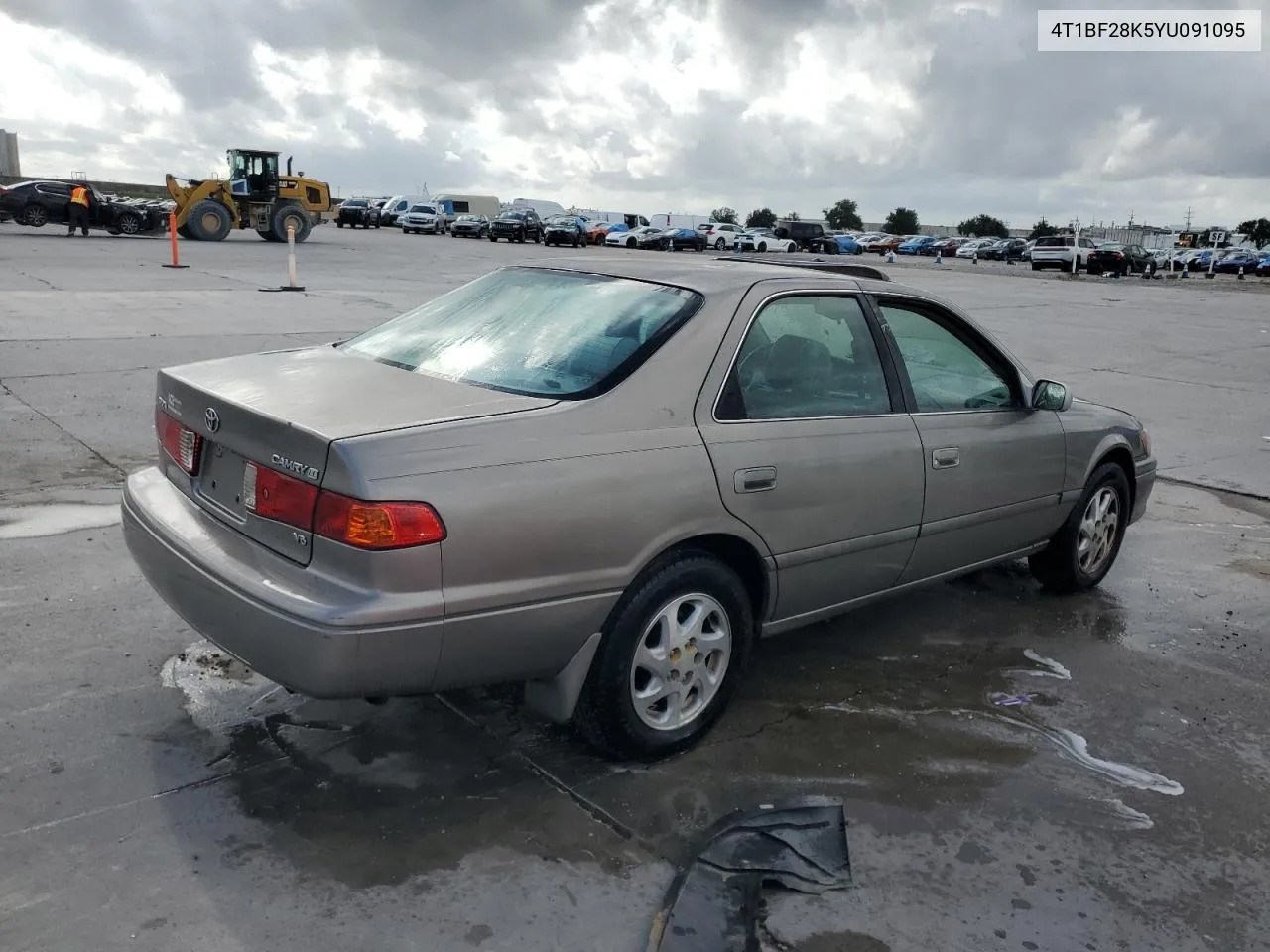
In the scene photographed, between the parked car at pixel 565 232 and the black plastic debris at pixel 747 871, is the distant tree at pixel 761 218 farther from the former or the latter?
the black plastic debris at pixel 747 871

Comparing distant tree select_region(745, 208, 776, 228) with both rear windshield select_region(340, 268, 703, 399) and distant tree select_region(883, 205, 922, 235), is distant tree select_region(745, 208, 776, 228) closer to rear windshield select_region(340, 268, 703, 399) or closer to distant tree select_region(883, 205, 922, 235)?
distant tree select_region(883, 205, 922, 235)

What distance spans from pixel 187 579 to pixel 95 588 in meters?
1.70

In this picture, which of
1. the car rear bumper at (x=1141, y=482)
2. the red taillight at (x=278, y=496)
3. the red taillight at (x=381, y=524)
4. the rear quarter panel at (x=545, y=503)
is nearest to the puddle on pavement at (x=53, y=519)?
the red taillight at (x=278, y=496)

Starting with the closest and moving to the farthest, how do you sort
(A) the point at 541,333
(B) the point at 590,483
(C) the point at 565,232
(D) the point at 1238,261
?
1. (B) the point at 590,483
2. (A) the point at 541,333
3. (C) the point at 565,232
4. (D) the point at 1238,261

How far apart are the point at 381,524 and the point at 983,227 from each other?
358 feet

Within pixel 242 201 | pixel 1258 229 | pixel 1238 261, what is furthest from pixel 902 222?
pixel 242 201

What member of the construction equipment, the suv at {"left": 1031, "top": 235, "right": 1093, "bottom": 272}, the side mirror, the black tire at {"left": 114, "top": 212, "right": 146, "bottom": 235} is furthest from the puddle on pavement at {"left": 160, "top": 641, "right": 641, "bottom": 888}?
the suv at {"left": 1031, "top": 235, "right": 1093, "bottom": 272}

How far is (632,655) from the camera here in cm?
317

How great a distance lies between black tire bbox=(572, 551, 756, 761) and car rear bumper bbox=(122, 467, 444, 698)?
1.80 feet

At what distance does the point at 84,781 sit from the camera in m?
3.10

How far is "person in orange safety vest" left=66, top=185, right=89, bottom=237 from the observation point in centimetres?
3012

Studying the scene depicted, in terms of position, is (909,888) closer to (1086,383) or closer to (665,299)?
(665,299)

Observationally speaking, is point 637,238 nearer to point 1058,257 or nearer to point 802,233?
point 802,233

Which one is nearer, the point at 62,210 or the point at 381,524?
the point at 381,524
